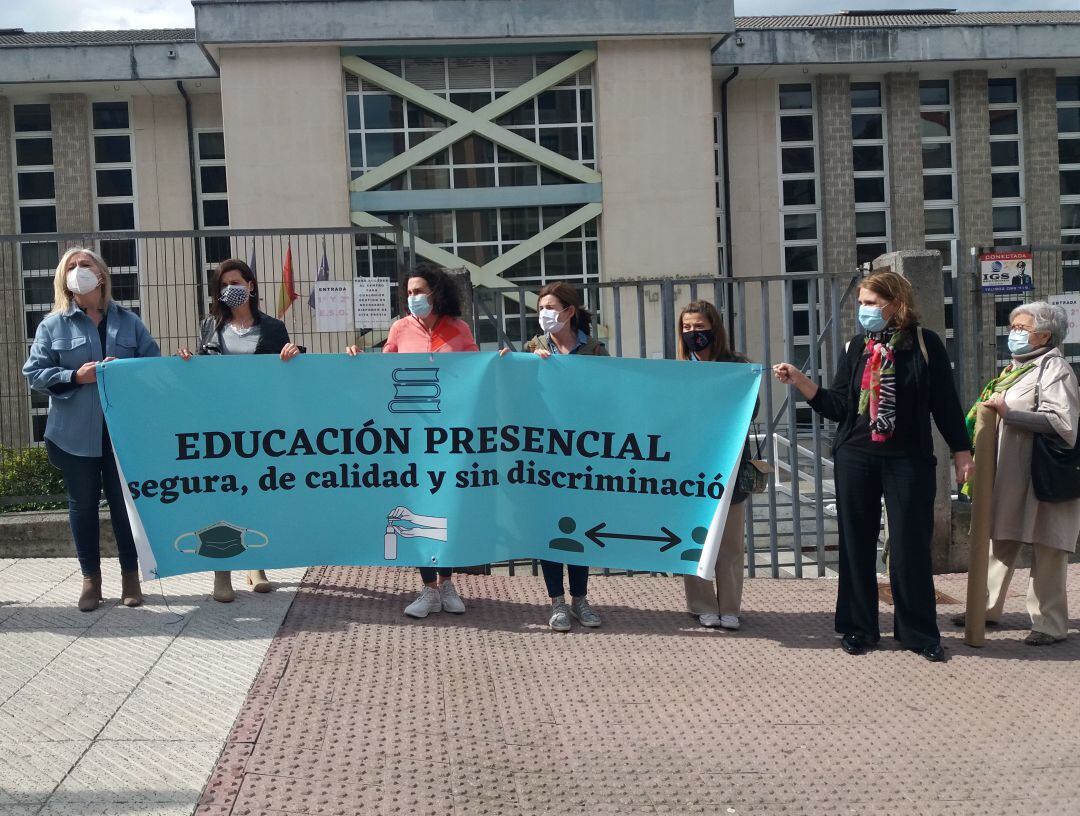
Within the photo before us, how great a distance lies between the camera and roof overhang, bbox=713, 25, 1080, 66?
23.8 meters

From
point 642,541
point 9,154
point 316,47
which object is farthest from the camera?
point 9,154

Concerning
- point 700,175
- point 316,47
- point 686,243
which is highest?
point 316,47

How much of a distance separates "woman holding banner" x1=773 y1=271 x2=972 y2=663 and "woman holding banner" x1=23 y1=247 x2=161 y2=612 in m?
3.63

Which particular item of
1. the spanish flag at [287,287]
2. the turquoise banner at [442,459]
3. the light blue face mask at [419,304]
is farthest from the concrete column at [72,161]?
the light blue face mask at [419,304]

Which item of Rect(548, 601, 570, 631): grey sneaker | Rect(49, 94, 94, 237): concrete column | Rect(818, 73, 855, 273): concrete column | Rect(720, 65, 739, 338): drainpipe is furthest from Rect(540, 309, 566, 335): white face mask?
Rect(49, 94, 94, 237): concrete column

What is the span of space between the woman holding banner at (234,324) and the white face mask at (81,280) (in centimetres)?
63

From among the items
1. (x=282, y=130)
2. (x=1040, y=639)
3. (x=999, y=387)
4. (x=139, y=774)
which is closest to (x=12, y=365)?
(x=139, y=774)

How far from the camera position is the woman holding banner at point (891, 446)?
5.48 m

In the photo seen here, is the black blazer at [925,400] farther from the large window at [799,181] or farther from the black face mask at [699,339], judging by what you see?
the large window at [799,181]

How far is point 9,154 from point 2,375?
18.0 meters

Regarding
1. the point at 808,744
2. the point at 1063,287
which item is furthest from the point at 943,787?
the point at 1063,287

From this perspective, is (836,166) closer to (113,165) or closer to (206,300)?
(113,165)

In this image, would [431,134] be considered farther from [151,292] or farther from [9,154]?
[151,292]

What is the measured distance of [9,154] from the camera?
23.8 m
